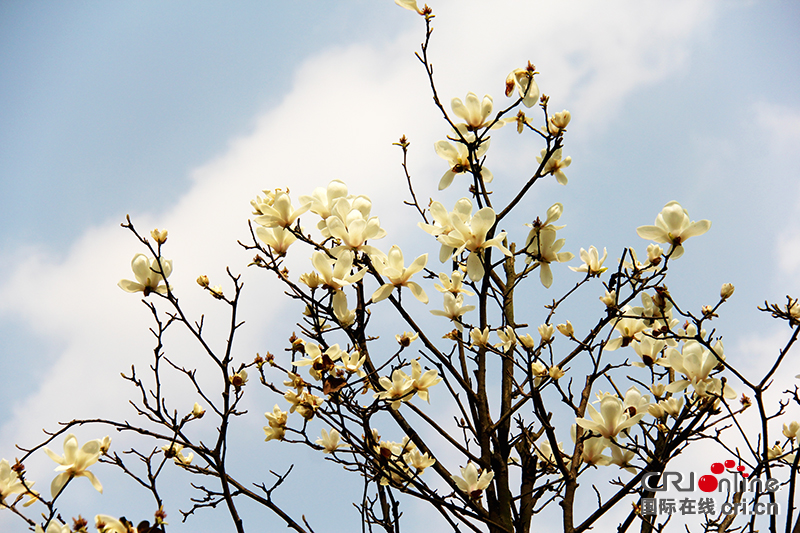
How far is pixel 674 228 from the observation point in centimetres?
175

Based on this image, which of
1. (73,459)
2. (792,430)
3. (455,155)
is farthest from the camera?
(792,430)

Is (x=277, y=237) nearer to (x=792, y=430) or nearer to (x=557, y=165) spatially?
(x=557, y=165)

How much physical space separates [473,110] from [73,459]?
1594 millimetres

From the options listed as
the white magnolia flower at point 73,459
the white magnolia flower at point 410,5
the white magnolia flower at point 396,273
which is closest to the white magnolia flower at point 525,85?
the white magnolia flower at point 410,5

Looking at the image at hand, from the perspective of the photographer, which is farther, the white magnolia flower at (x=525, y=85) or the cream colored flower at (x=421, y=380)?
the white magnolia flower at (x=525, y=85)

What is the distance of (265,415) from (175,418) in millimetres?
292

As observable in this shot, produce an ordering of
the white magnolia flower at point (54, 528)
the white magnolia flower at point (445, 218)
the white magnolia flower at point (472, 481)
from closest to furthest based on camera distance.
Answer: the white magnolia flower at point (54, 528), the white magnolia flower at point (445, 218), the white magnolia flower at point (472, 481)

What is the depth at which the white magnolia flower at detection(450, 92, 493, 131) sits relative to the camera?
194 centimetres

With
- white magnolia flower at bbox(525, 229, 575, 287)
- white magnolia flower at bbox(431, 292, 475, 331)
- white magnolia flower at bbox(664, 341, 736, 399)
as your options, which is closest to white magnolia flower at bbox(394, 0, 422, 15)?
white magnolia flower at bbox(525, 229, 575, 287)

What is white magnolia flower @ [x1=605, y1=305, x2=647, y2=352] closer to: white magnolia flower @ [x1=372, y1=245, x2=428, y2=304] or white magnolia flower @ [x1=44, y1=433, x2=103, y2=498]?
white magnolia flower @ [x1=372, y1=245, x2=428, y2=304]

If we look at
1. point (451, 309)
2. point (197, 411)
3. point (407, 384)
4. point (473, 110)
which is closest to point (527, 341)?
point (451, 309)

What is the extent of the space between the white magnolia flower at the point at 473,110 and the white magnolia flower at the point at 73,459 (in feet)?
4.89

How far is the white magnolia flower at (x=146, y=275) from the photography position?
1.74 m

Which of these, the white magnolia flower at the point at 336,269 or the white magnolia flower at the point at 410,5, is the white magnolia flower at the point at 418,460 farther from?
the white magnolia flower at the point at 410,5
